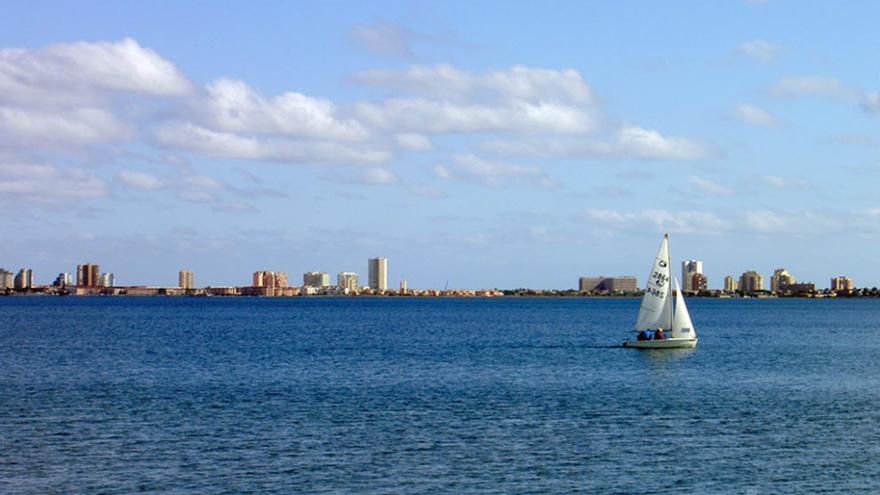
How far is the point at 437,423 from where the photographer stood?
50562mm

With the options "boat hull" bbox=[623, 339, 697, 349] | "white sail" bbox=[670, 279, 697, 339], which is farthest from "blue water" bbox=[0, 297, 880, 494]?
"white sail" bbox=[670, 279, 697, 339]

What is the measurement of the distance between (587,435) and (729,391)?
2189cm

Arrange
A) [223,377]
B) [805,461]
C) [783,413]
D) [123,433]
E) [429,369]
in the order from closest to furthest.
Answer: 1. [805,461]
2. [123,433]
3. [783,413]
4. [223,377]
5. [429,369]

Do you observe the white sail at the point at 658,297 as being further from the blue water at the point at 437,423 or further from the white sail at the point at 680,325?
the blue water at the point at 437,423

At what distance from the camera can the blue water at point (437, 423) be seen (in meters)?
38.2

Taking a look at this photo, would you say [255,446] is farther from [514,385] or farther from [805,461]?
[514,385]

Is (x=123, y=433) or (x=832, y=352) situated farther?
(x=832, y=352)

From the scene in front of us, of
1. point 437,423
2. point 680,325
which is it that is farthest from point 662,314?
point 437,423

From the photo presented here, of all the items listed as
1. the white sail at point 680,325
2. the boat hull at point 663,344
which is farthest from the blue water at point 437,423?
the white sail at point 680,325

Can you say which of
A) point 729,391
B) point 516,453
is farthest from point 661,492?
point 729,391

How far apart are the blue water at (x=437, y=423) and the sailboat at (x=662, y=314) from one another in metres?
1.39

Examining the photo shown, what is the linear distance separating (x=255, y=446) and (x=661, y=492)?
630 inches

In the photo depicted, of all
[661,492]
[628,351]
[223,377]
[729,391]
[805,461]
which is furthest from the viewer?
[628,351]

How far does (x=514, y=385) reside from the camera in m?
68.9
